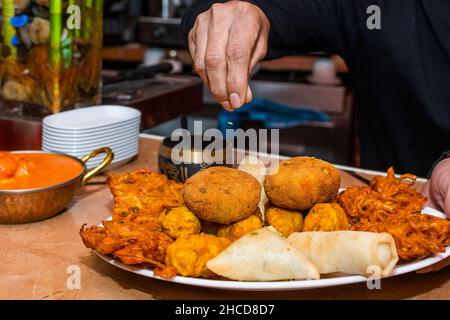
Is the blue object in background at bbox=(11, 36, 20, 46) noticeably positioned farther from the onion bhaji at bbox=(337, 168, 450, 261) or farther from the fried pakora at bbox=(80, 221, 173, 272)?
the onion bhaji at bbox=(337, 168, 450, 261)

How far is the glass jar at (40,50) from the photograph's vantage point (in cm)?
175

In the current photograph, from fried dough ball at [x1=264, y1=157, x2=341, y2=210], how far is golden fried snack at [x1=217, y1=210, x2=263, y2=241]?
59 millimetres

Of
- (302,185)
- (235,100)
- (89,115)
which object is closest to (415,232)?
(302,185)

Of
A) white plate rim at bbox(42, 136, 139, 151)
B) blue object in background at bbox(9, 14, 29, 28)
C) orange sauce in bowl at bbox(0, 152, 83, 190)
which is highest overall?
blue object in background at bbox(9, 14, 29, 28)

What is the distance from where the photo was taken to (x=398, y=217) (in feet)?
3.39

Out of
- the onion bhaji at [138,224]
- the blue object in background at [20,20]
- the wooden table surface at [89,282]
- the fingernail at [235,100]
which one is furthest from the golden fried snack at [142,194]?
the blue object in background at [20,20]

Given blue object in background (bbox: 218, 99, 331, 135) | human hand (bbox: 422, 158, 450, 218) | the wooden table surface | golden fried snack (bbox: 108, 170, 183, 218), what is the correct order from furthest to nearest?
blue object in background (bbox: 218, 99, 331, 135)
human hand (bbox: 422, 158, 450, 218)
golden fried snack (bbox: 108, 170, 183, 218)
the wooden table surface

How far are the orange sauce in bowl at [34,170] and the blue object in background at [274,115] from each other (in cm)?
211

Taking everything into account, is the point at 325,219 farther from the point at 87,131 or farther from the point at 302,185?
the point at 87,131

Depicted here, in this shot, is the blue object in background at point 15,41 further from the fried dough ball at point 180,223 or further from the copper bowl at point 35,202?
the fried dough ball at point 180,223

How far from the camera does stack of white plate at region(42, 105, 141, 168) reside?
60.7 inches

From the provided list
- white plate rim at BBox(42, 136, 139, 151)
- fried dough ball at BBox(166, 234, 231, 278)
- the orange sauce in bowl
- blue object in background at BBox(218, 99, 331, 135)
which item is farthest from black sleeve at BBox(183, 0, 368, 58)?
blue object in background at BBox(218, 99, 331, 135)

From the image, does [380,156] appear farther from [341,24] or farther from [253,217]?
[253,217]
